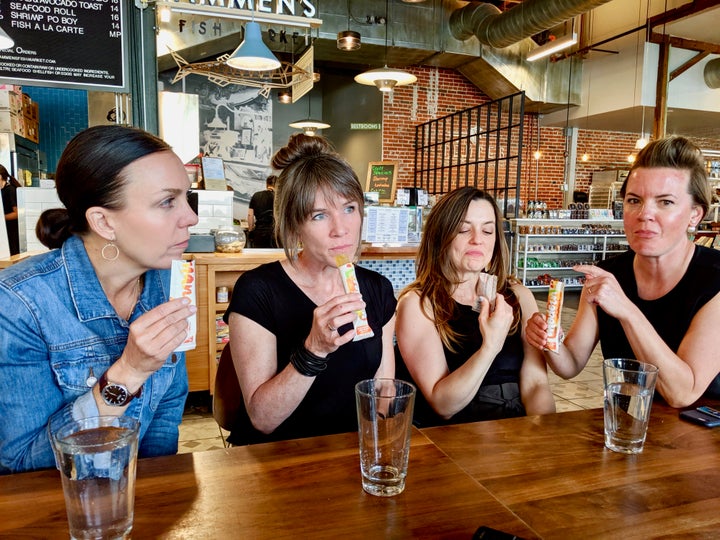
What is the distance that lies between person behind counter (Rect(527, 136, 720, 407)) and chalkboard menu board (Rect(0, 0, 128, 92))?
208 centimetres

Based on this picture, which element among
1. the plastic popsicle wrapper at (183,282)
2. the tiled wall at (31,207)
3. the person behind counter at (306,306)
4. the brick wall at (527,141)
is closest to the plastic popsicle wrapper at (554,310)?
the person behind counter at (306,306)

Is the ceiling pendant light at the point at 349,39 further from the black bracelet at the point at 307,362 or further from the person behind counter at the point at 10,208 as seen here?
the black bracelet at the point at 307,362

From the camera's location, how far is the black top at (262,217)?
19.6 feet

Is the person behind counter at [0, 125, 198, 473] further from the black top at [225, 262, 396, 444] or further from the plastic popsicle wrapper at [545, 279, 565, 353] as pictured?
the plastic popsicle wrapper at [545, 279, 565, 353]

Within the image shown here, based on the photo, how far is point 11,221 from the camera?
466 cm

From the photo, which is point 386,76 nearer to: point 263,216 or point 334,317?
point 263,216

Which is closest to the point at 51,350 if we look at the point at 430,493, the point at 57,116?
the point at 430,493

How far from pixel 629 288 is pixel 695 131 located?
12141 mm

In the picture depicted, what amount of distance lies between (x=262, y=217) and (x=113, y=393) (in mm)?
5144

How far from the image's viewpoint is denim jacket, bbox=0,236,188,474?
1080mm

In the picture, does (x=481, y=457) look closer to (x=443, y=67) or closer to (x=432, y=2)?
(x=432, y=2)

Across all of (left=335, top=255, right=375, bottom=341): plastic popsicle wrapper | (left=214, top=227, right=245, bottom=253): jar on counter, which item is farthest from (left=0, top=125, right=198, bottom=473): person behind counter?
(left=214, top=227, right=245, bottom=253): jar on counter

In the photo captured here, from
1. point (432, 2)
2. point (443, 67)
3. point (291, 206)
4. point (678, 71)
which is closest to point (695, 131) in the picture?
point (678, 71)

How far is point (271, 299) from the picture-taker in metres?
1.49
